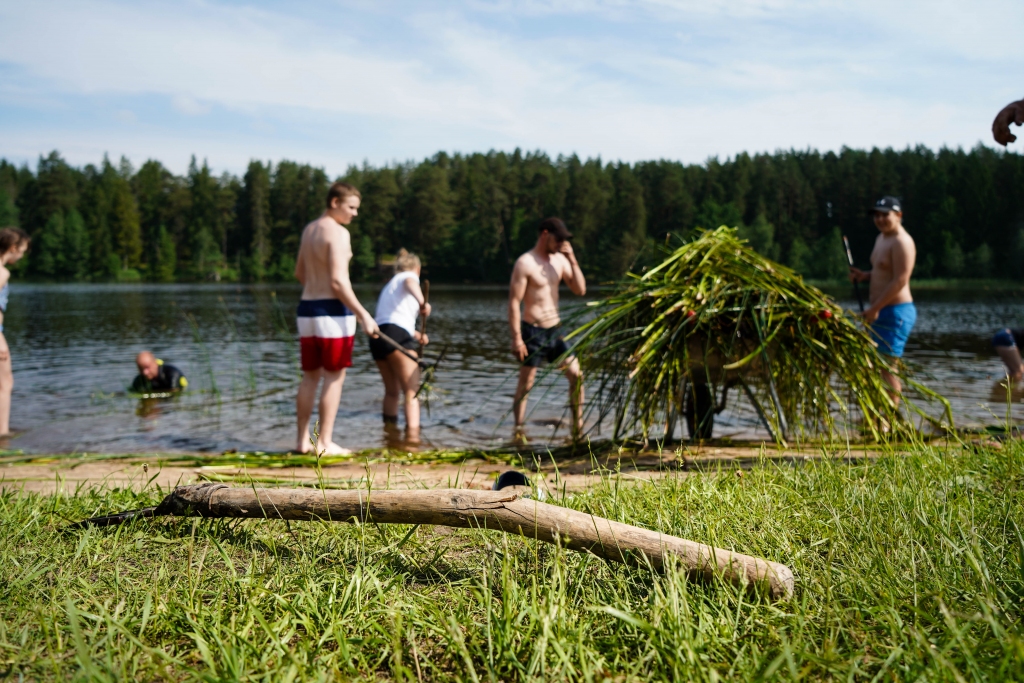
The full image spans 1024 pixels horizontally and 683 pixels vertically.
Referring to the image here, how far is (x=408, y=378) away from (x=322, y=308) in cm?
202

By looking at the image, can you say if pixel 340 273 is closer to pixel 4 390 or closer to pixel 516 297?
pixel 516 297

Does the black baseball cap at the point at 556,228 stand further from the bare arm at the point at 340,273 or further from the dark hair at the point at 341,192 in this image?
the bare arm at the point at 340,273

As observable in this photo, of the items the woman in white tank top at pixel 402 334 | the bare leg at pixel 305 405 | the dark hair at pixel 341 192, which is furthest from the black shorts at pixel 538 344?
the dark hair at pixel 341 192

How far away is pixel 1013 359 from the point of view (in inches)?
404

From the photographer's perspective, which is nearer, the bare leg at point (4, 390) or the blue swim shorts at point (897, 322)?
the blue swim shorts at point (897, 322)

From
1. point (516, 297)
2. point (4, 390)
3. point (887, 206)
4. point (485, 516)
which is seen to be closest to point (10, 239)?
point (4, 390)

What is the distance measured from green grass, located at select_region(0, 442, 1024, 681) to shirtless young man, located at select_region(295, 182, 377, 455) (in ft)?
9.88

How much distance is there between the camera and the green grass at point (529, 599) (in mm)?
1832

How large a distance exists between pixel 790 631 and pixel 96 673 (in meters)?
1.70

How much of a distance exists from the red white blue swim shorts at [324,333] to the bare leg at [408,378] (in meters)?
1.69

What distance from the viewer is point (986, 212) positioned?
77375mm

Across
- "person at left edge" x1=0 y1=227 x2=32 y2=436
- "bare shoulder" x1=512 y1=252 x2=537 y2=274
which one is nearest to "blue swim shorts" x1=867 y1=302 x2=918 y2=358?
"bare shoulder" x1=512 y1=252 x2=537 y2=274

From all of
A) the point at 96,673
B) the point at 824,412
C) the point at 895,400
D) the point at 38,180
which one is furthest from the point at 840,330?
the point at 38,180

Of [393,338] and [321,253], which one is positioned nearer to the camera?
[321,253]
